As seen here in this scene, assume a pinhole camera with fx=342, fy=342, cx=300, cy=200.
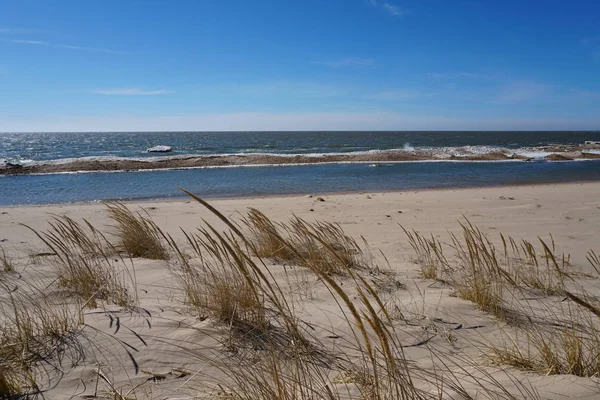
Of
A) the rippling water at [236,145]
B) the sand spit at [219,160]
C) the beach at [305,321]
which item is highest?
the rippling water at [236,145]

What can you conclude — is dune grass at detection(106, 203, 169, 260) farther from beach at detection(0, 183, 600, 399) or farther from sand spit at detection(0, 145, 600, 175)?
sand spit at detection(0, 145, 600, 175)

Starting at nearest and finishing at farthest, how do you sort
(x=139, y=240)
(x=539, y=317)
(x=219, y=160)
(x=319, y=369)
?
(x=319, y=369), (x=539, y=317), (x=139, y=240), (x=219, y=160)

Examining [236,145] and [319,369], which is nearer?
[319,369]

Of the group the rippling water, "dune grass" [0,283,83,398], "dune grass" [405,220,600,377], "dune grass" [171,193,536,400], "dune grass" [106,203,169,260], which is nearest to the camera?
"dune grass" [171,193,536,400]

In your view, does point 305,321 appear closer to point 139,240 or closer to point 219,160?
point 139,240

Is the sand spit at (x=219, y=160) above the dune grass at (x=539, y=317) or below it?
above

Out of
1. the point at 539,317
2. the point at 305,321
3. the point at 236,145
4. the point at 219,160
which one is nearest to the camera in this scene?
the point at 305,321

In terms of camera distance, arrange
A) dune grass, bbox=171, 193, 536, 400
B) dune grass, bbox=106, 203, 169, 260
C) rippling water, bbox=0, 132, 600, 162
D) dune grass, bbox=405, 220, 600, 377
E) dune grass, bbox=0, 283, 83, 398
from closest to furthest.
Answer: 1. dune grass, bbox=171, 193, 536, 400
2. dune grass, bbox=0, 283, 83, 398
3. dune grass, bbox=405, 220, 600, 377
4. dune grass, bbox=106, 203, 169, 260
5. rippling water, bbox=0, 132, 600, 162

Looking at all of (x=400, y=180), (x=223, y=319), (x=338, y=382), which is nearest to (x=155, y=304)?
(x=223, y=319)

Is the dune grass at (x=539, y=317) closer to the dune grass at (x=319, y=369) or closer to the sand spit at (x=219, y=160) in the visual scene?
the dune grass at (x=319, y=369)

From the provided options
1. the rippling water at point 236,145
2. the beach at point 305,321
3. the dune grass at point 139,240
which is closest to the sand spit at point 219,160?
the rippling water at point 236,145

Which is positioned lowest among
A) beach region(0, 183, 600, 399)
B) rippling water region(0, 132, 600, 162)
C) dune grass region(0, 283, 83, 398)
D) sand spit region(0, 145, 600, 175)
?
beach region(0, 183, 600, 399)

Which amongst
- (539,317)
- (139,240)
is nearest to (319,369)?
(539,317)

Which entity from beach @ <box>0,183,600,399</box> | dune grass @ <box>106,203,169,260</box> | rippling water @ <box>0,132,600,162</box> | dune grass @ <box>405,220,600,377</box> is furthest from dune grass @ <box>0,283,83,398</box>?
rippling water @ <box>0,132,600,162</box>
